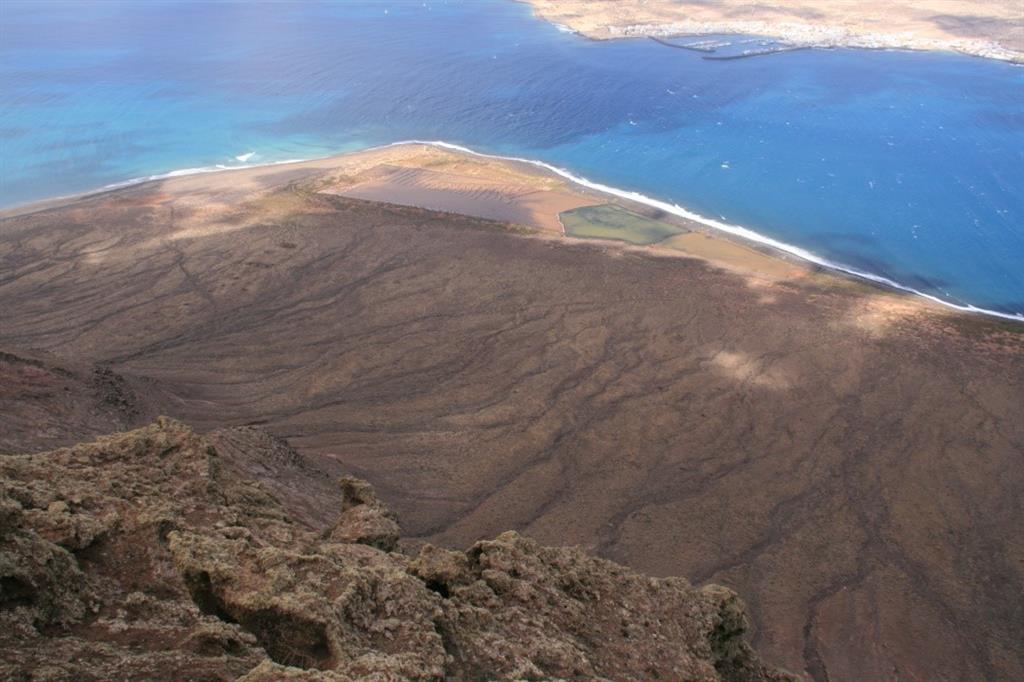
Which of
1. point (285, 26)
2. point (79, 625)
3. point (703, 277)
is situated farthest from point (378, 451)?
point (285, 26)

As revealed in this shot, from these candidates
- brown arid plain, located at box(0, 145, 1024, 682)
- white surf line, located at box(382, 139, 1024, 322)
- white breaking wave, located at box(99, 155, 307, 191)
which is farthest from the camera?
white breaking wave, located at box(99, 155, 307, 191)

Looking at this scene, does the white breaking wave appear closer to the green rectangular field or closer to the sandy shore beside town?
the green rectangular field

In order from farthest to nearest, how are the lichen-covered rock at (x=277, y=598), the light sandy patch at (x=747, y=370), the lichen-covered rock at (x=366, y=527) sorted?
the light sandy patch at (x=747, y=370), the lichen-covered rock at (x=366, y=527), the lichen-covered rock at (x=277, y=598)

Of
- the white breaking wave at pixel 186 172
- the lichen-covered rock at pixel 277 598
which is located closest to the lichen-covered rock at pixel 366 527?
the lichen-covered rock at pixel 277 598

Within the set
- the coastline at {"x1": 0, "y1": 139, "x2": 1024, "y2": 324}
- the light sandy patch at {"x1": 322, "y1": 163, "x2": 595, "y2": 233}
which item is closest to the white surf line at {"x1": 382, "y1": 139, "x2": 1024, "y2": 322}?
the coastline at {"x1": 0, "y1": 139, "x2": 1024, "y2": 324}

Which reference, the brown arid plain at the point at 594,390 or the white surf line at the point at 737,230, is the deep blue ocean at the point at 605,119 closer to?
the white surf line at the point at 737,230

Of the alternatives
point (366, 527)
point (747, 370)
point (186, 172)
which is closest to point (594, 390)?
point (747, 370)
